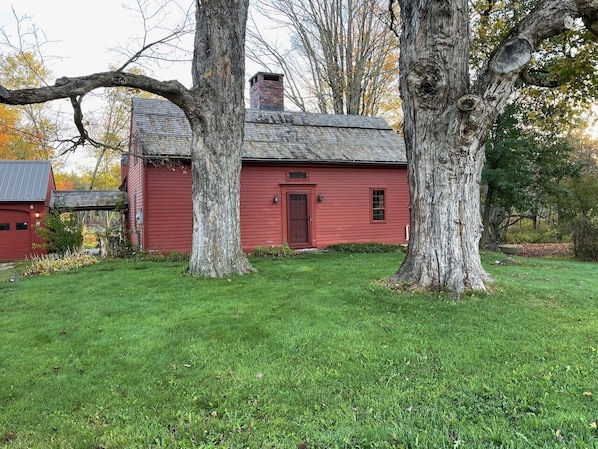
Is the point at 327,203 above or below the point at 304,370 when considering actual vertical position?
above

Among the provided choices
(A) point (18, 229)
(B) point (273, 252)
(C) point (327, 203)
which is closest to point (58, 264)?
(B) point (273, 252)

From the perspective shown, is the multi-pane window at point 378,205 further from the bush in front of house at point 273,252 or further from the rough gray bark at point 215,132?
the rough gray bark at point 215,132

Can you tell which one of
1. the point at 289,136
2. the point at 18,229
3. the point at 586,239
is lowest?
the point at 586,239

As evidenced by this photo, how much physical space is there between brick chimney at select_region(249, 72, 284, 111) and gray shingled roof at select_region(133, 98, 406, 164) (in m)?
0.75

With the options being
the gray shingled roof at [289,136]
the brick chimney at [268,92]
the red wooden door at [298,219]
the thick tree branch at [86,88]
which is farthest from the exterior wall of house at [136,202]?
the brick chimney at [268,92]

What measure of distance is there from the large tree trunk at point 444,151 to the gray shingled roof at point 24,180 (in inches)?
567

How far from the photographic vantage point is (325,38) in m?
23.5

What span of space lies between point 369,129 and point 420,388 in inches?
583

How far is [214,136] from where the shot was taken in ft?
25.5

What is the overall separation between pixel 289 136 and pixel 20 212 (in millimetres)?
10257

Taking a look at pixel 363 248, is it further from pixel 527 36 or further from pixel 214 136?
pixel 527 36

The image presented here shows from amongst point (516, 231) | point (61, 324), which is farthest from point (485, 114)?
point (516, 231)

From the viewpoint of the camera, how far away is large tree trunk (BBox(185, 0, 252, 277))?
25.3 ft

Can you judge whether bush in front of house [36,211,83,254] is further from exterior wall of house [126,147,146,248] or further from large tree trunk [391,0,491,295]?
large tree trunk [391,0,491,295]
